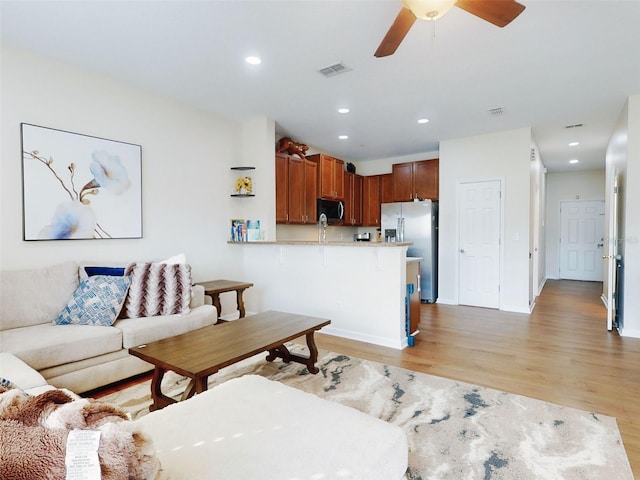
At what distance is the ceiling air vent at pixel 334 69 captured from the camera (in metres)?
3.08

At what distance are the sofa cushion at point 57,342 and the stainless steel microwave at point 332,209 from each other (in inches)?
150

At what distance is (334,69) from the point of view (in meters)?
3.15

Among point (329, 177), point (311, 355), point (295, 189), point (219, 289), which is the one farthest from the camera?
point (329, 177)

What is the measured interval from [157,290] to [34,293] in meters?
0.87

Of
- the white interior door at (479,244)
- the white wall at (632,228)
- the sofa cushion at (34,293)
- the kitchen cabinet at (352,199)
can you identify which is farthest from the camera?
the kitchen cabinet at (352,199)

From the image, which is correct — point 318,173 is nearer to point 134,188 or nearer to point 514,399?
point 134,188

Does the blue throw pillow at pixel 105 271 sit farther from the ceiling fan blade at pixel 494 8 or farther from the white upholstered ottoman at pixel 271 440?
the ceiling fan blade at pixel 494 8

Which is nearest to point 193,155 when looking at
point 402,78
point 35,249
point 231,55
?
point 231,55

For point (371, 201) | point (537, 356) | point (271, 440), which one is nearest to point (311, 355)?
point (271, 440)

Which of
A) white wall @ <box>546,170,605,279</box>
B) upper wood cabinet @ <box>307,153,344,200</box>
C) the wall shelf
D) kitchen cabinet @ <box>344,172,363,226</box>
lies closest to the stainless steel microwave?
upper wood cabinet @ <box>307,153,344,200</box>

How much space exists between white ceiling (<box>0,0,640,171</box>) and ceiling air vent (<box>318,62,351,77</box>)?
6 cm

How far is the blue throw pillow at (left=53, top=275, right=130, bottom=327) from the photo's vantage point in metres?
2.70

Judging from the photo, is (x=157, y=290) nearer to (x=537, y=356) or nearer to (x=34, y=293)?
(x=34, y=293)

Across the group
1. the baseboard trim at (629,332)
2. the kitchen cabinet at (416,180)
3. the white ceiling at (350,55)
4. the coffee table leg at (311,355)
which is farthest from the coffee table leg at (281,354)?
the kitchen cabinet at (416,180)
